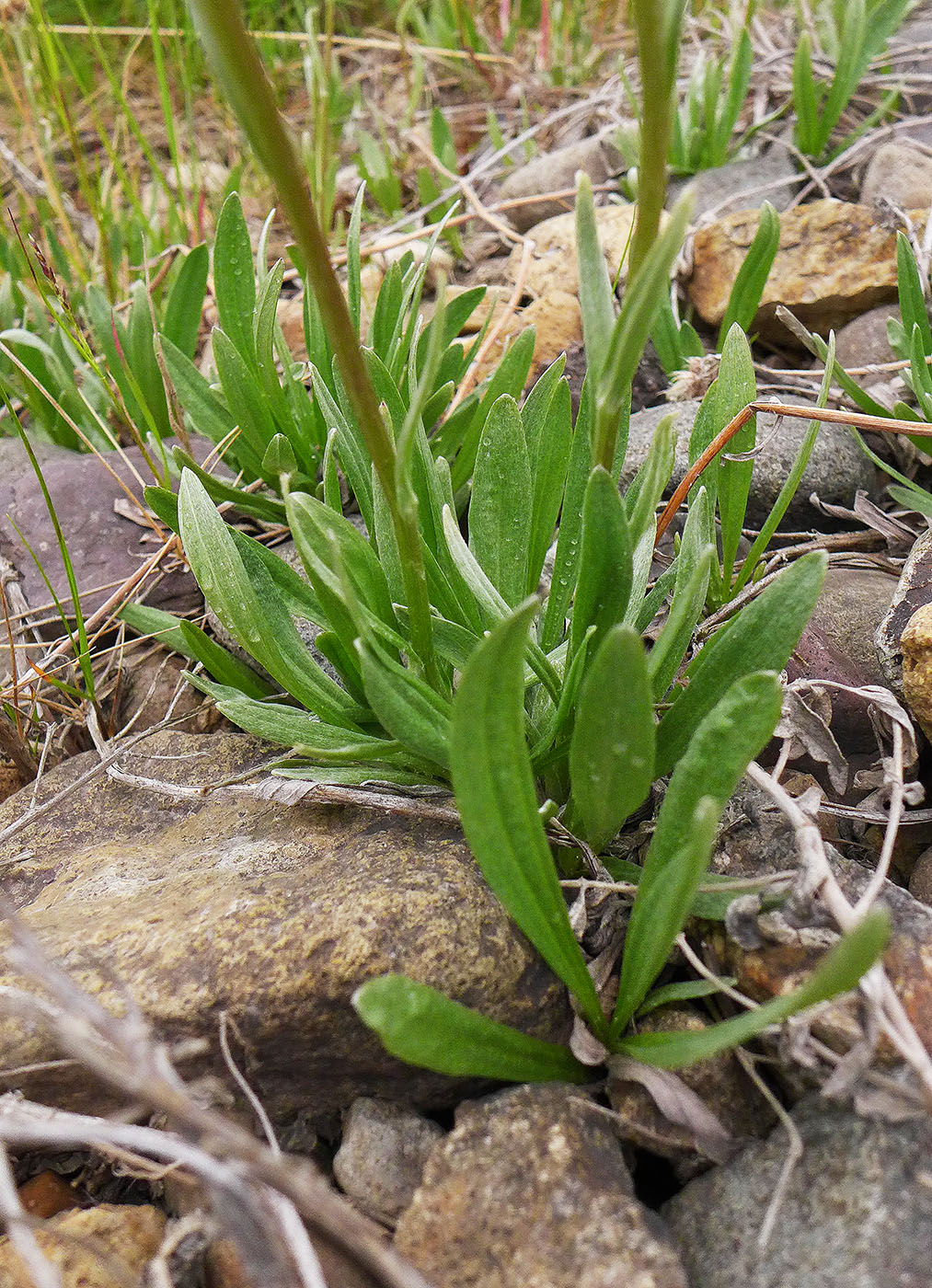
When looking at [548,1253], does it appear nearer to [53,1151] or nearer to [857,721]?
[53,1151]

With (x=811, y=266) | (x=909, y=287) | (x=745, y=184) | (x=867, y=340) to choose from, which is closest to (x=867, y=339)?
(x=867, y=340)

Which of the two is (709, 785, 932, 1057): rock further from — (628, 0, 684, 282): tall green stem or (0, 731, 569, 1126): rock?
(628, 0, 684, 282): tall green stem

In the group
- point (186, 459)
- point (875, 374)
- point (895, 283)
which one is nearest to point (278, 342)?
point (186, 459)

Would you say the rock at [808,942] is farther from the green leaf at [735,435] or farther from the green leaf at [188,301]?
the green leaf at [188,301]

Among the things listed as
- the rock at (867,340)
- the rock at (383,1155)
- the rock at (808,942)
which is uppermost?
the rock at (867,340)

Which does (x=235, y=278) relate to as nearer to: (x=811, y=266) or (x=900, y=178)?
(x=811, y=266)

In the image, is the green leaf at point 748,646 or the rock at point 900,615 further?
the rock at point 900,615

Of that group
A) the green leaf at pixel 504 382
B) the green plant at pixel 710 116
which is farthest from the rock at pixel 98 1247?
the green plant at pixel 710 116

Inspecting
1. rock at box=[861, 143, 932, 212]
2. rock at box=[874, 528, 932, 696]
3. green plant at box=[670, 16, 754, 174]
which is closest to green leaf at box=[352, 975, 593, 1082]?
rock at box=[874, 528, 932, 696]

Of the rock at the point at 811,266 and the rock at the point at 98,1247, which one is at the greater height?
the rock at the point at 811,266
